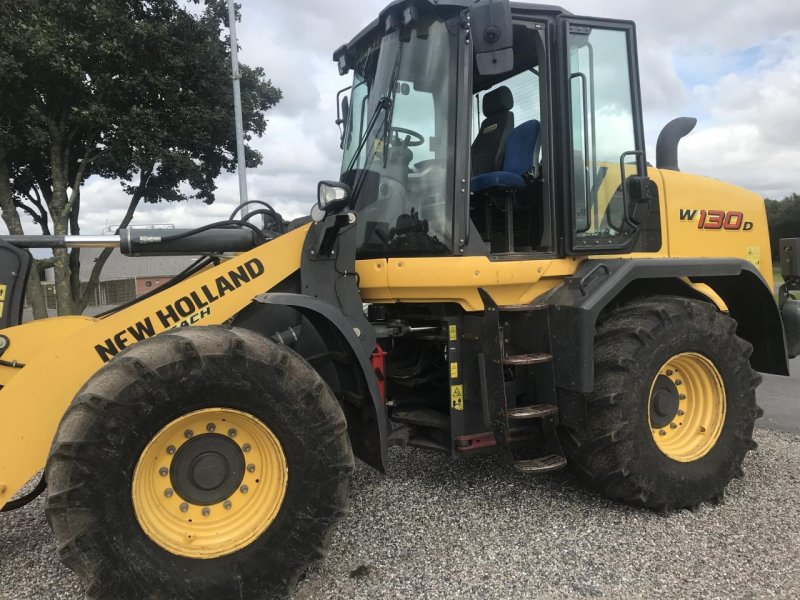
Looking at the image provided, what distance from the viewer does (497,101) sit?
420cm

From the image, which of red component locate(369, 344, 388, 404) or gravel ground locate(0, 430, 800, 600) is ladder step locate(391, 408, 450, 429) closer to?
red component locate(369, 344, 388, 404)

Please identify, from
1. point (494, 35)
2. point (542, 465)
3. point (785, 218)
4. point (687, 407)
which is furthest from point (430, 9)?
point (785, 218)

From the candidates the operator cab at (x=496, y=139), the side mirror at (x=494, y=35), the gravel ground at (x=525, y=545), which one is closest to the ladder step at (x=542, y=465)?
the gravel ground at (x=525, y=545)

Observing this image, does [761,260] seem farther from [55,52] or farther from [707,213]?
[55,52]

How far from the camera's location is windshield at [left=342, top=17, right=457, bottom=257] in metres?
3.23

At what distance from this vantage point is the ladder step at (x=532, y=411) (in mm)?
3139

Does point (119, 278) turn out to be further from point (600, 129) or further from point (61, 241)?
point (600, 129)

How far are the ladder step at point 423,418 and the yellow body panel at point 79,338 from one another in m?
1.18

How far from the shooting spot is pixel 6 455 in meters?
2.47

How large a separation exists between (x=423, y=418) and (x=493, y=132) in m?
2.09

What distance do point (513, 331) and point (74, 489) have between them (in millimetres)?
2379

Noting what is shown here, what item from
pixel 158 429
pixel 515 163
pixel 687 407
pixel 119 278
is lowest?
pixel 687 407

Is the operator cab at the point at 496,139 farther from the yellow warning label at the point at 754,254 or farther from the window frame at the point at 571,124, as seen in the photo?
the yellow warning label at the point at 754,254

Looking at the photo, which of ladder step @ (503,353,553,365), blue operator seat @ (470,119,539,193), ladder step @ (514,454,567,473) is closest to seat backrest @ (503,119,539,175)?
blue operator seat @ (470,119,539,193)
